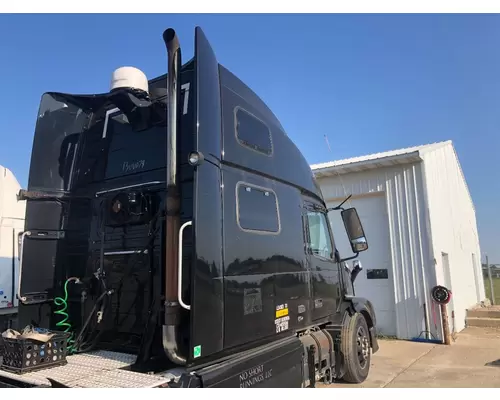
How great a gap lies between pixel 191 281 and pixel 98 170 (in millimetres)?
2006

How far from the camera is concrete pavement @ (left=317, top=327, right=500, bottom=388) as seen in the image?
19.8 ft

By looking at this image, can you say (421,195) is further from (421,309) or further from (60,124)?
(60,124)

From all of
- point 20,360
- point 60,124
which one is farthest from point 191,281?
point 60,124

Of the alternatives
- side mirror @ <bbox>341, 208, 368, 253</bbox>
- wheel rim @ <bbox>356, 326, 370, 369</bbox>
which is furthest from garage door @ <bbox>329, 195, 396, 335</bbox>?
side mirror @ <bbox>341, 208, 368, 253</bbox>

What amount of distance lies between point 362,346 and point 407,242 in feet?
14.0

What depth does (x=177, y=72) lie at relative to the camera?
320cm

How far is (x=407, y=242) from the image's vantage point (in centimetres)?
933

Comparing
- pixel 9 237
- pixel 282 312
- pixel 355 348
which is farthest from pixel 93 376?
pixel 9 237

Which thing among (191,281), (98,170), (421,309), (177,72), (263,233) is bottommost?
(421,309)

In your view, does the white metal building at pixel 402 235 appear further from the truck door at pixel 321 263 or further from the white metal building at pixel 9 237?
the white metal building at pixel 9 237

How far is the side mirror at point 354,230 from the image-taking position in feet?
17.8

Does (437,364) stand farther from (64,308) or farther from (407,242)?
(64,308)

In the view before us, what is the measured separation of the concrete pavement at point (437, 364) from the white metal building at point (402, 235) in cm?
67

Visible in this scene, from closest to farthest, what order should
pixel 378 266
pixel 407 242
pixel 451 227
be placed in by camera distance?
pixel 407 242 → pixel 378 266 → pixel 451 227
